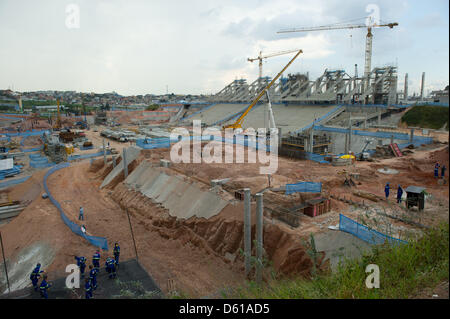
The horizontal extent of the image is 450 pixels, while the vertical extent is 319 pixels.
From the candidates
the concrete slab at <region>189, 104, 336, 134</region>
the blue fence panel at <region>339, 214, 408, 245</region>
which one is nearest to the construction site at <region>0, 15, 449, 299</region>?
the blue fence panel at <region>339, 214, 408, 245</region>

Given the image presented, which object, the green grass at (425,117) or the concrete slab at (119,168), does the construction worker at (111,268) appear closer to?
the concrete slab at (119,168)

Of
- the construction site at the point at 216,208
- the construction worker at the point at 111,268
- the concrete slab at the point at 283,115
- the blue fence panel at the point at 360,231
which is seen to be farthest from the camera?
the concrete slab at the point at 283,115

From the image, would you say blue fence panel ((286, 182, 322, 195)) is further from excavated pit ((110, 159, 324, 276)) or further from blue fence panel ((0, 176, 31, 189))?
blue fence panel ((0, 176, 31, 189))

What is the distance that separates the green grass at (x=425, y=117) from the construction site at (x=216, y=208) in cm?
136

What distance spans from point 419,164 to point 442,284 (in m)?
20.6

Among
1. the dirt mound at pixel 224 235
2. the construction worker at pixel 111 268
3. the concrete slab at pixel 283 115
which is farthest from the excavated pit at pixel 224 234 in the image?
the concrete slab at pixel 283 115

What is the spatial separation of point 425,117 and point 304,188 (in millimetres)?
30319

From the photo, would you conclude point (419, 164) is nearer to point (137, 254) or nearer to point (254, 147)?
→ point (254, 147)

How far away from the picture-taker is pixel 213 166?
944 inches

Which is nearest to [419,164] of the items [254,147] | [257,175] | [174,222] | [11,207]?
[257,175]

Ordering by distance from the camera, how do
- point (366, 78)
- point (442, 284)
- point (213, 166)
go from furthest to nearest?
1. point (366, 78)
2. point (213, 166)
3. point (442, 284)

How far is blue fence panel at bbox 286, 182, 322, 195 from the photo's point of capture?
15.8 metres

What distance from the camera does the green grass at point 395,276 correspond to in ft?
14.9

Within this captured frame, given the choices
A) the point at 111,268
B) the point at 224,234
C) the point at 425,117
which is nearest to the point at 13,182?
the point at 111,268
